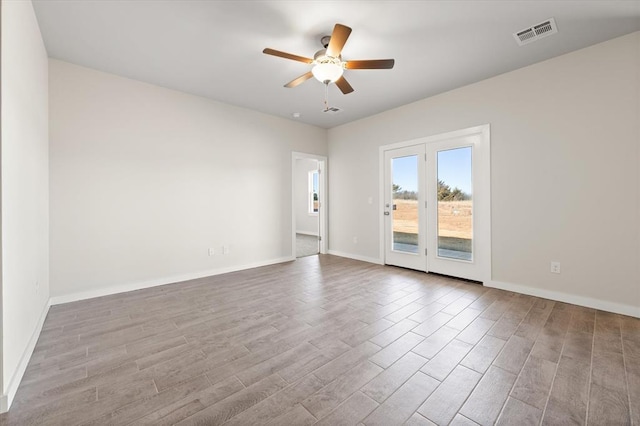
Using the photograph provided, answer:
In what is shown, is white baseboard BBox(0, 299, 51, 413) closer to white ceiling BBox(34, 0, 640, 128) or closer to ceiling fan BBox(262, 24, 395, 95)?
white ceiling BBox(34, 0, 640, 128)

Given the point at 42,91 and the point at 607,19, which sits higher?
the point at 607,19

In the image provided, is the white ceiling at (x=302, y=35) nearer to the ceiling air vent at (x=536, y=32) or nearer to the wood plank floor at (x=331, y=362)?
the ceiling air vent at (x=536, y=32)

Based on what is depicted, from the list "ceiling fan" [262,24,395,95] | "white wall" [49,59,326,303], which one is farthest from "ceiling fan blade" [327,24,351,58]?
"white wall" [49,59,326,303]

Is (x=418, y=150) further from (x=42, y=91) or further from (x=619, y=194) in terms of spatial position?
(x=42, y=91)

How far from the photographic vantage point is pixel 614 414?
1507 millimetres

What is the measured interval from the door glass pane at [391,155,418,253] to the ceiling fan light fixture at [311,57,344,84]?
2.47 m

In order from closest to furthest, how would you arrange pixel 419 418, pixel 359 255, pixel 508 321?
pixel 419 418 → pixel 508 321 → pixel 359 255

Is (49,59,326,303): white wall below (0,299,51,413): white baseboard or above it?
above

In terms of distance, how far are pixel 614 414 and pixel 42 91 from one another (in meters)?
5.33

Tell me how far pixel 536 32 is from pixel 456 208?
7.40 ft

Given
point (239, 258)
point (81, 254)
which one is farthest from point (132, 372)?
point (239, 258)

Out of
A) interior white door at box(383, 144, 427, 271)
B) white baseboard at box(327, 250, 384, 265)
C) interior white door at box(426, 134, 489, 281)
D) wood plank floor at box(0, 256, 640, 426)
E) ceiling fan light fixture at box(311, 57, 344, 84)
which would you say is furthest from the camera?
white baseboard at box(327, 250, 384, 265)

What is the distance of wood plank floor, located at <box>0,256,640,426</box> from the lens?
1.53 metres

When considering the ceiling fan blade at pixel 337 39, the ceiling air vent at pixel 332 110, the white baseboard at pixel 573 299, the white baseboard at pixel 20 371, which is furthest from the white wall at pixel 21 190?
the white baseboard at pixel 573 299
